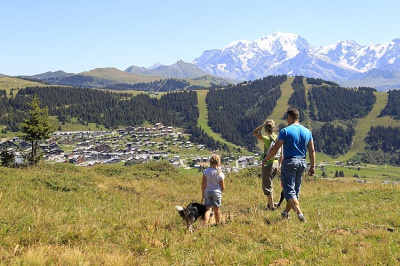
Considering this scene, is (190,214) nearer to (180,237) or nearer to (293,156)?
(180,237)

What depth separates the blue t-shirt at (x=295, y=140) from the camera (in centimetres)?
909

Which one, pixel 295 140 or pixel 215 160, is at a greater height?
pixel 295 140

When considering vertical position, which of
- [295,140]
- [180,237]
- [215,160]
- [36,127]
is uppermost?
[295,140]

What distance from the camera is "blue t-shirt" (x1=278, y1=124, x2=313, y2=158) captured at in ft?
29.8

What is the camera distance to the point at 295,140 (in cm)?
911

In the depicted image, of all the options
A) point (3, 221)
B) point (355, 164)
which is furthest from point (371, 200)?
point (355, 164)

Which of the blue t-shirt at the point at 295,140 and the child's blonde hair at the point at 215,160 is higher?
the blue t-shirt at the point at 295,140

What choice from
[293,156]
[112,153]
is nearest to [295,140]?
[293,156]

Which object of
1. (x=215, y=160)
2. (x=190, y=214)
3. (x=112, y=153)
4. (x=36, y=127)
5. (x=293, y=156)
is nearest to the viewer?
(x=190, y=214)

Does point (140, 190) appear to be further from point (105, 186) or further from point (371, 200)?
point (371, 200)

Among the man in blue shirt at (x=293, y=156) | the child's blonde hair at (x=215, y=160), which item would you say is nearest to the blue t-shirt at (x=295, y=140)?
the man in blue shirt at (x=293, y=156)

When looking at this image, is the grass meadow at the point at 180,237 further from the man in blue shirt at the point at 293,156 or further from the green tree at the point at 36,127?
the green tree at the point at 36,127

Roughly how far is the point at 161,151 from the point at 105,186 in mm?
175372

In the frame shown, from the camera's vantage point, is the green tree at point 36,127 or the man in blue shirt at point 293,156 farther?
the green tree at point 36,127
